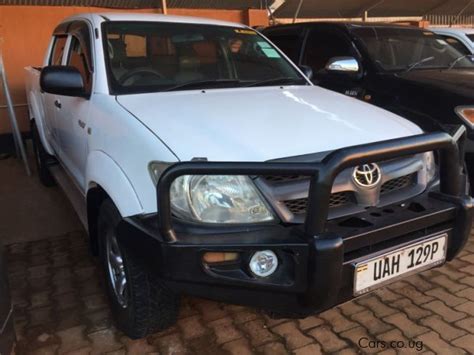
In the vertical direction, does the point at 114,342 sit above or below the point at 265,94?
below

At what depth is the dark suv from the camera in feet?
12.7

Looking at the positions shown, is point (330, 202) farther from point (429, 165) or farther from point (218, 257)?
point (429, 165)

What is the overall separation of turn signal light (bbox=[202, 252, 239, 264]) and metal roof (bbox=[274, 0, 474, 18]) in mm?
7356

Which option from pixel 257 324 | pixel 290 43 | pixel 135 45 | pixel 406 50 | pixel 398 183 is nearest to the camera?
pixel 398 183

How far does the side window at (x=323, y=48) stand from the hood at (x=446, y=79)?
80cm

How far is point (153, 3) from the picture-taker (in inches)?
311

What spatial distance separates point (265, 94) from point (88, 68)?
47.6 inches

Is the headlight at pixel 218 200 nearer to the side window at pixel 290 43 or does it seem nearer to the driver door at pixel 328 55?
the driver door at pixel 328 55

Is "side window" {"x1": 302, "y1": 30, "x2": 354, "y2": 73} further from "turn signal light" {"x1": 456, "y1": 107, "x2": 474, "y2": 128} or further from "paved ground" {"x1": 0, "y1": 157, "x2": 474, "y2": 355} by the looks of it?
"paved ground" {"x1": 0, "y1": 157, "x2": 474, "y2": 355}

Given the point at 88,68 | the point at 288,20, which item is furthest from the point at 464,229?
the point at 288,20

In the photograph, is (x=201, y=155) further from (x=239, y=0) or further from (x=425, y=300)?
(x=239, y=0)

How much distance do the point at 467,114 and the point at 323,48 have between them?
2088 mm

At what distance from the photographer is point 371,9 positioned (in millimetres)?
10242

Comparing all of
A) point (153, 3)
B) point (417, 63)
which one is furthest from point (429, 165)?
point (153, 3)
